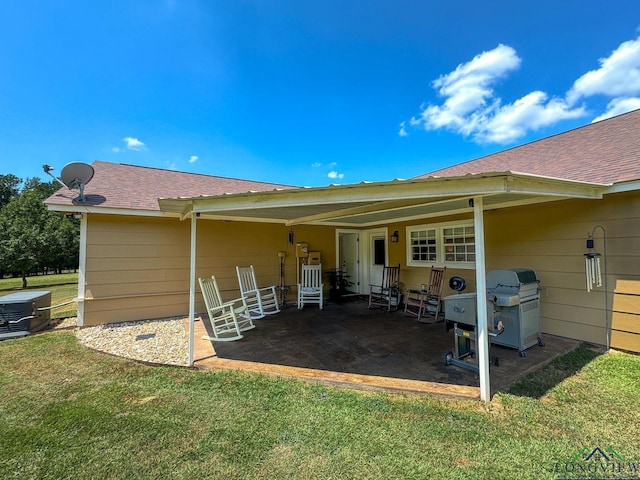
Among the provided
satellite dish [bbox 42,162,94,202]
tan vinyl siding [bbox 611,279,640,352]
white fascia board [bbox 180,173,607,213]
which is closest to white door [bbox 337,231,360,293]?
white fascia board [bbox 180,173,607,213]

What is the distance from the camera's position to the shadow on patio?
312cm

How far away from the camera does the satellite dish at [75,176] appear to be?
5379 millimetres

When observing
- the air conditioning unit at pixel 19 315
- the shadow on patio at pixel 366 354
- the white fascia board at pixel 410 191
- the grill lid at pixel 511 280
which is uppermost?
the white fascia board at pixel 410 191

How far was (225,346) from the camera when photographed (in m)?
4.33

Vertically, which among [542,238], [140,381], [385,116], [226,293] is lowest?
[140,381]

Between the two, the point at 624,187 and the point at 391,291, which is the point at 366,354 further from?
the point at 624,187

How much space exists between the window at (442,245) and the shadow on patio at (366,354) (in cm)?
148

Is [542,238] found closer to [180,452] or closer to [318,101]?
[180,452]

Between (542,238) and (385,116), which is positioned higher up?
(385,116)

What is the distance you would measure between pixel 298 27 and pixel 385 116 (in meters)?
5.19

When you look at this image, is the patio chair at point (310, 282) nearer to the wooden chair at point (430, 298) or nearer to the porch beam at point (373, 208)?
the porch beam at point (373, 208)

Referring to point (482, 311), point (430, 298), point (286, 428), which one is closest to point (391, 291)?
point (430, 298)

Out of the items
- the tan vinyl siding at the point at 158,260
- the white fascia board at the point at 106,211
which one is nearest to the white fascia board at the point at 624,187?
the tan vinyl siding at the point at 158,260

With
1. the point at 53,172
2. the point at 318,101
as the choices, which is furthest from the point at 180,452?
the point at 318,101
